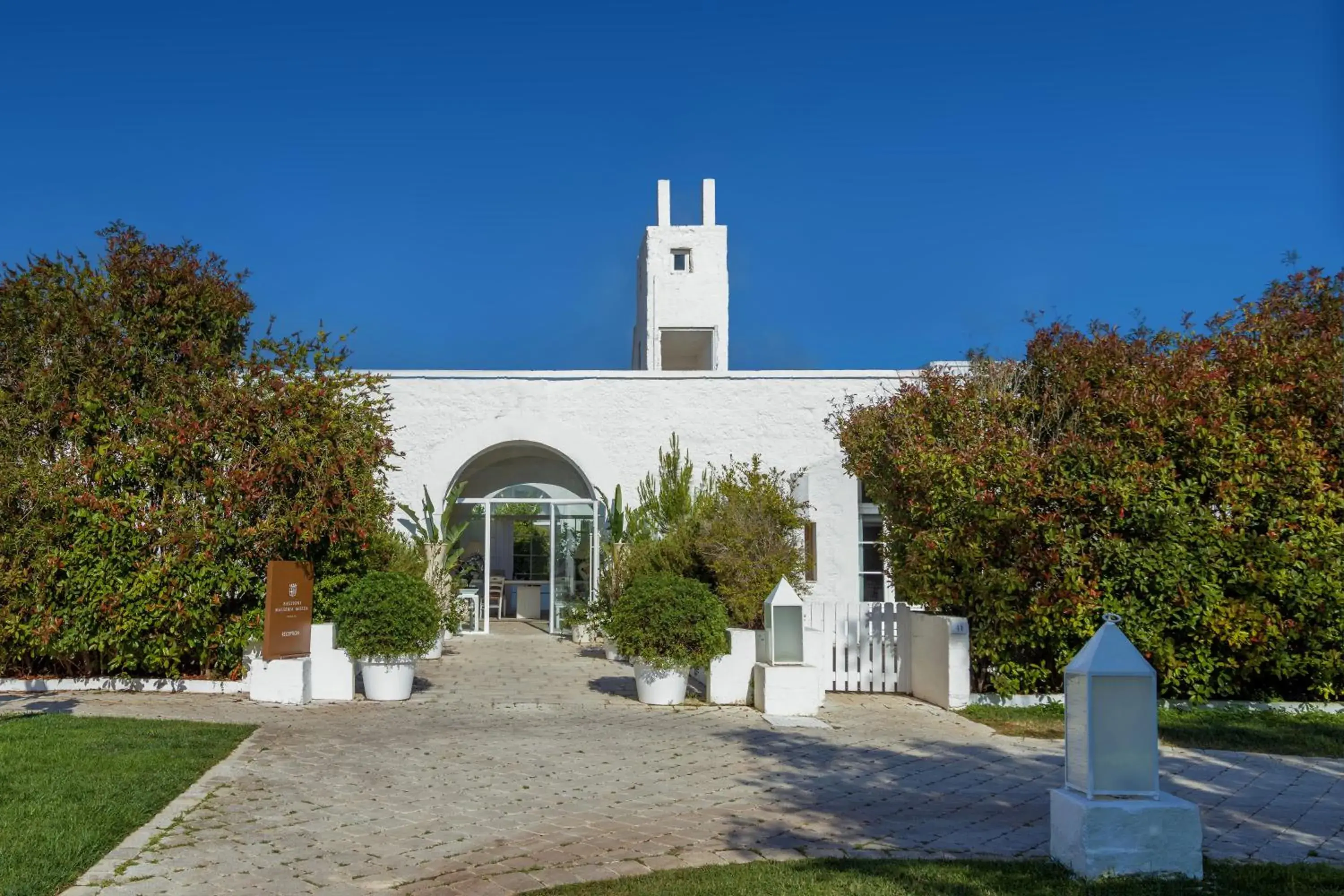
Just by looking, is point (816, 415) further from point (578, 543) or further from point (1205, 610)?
point (1205, 610)

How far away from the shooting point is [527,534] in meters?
20.8

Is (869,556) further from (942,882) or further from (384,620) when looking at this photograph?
(942,882)

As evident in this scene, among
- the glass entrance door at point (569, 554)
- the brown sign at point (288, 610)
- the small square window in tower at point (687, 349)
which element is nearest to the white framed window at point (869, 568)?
the glass entrance door at point (569, 554)

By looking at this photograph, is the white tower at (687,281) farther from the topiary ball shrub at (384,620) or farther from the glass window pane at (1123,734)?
the glass window pane at (1123,734)

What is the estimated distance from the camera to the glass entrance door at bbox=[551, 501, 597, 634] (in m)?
18.8

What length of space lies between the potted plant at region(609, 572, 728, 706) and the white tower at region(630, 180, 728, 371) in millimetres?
18023

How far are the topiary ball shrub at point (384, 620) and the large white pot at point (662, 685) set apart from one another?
2.28 meters

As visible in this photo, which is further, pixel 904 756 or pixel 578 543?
pixel 578 543

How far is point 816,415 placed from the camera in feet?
59.5

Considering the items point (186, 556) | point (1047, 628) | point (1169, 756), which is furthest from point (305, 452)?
point (1169, 756)

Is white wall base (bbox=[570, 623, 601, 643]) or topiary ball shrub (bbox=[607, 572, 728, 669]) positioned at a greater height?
topiary ball shrub (bbox=[607, 572, 728, 669])

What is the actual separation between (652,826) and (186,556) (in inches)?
274

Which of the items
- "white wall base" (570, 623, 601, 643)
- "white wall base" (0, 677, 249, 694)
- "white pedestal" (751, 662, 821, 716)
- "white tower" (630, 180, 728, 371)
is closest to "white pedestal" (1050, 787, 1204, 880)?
"white pedestal" (751, 662, 821, 716)

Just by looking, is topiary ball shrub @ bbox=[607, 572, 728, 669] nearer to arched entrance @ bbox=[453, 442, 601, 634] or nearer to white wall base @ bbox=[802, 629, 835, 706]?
white wall base @ bbox=[802, 629, 835, 706]
